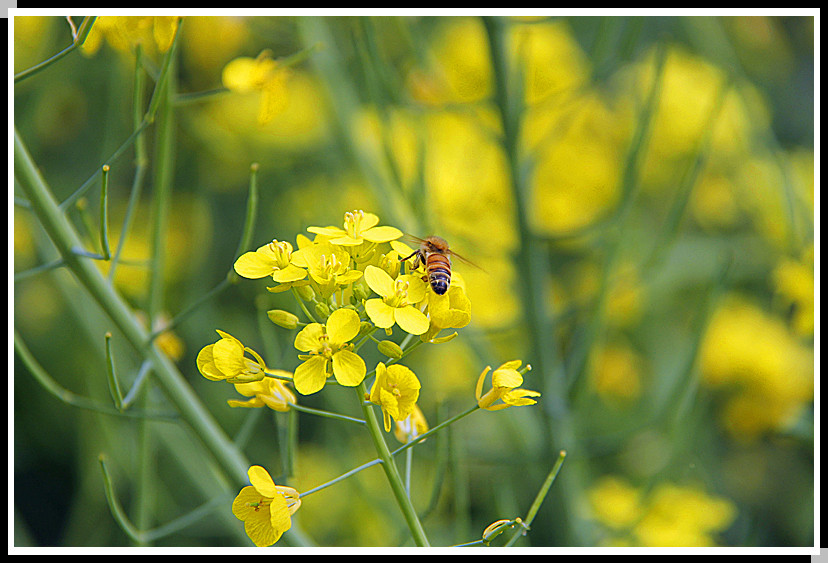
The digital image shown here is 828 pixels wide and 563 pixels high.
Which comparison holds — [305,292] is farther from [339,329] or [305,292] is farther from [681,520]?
[681,520]

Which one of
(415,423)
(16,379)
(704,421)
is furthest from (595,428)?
(16,379)

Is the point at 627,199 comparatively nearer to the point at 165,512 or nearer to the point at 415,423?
the point at 415,423

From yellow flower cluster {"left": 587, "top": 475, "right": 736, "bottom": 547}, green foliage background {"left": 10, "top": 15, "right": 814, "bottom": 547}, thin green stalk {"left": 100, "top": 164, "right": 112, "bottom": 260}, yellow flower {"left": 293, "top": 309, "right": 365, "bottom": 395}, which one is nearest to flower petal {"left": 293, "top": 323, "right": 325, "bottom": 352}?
yellow flower {"left": 293, "top": 309, "right": 365, "bottom": 395}

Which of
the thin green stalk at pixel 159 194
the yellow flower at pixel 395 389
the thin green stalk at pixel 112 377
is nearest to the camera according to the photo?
the yellow flower at pixel 395 389

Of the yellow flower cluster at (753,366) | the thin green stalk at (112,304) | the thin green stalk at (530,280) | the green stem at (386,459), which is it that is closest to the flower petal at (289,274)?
the green stem at (386,459)

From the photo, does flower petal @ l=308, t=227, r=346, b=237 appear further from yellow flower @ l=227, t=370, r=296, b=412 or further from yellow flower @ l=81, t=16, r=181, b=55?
yellow flower @ l=81, t=16, r=181, b=55

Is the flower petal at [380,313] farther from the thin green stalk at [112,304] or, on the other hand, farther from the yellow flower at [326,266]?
the thin green stalk at [112,304]
